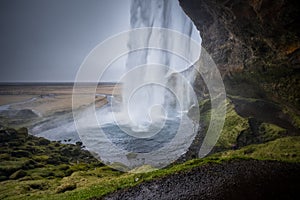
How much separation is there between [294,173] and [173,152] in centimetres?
1511

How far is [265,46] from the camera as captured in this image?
1766 centimetres

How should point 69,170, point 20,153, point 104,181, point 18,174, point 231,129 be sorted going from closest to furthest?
point 104,181 < point 18,174 < point 69,170 < point 20,153 < point 231,129

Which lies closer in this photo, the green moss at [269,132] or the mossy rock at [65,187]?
the mossy rock at [65,187]

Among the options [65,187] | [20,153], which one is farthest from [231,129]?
[20,153]

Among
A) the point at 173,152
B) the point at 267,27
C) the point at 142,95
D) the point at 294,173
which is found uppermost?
the point at 267,27

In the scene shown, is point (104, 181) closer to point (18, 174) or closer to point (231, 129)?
point (18, 174)

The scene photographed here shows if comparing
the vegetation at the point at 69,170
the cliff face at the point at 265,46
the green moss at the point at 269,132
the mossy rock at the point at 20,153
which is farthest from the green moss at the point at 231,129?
the mossy rock at the point at 20,153

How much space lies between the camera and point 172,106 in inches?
2504

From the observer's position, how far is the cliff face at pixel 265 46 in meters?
13.8

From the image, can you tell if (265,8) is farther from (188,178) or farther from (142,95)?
(142,95)

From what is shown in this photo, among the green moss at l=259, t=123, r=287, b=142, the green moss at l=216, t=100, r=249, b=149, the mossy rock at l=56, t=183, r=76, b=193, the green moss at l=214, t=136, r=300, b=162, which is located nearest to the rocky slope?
the green moss at l=214, t=136, r=300, b=162

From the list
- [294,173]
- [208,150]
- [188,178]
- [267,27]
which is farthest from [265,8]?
[208,150]

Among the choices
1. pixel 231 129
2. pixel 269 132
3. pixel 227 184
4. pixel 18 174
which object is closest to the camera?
pixel 227 184

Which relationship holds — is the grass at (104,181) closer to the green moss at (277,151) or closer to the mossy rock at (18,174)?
the green moss at (277,151)
